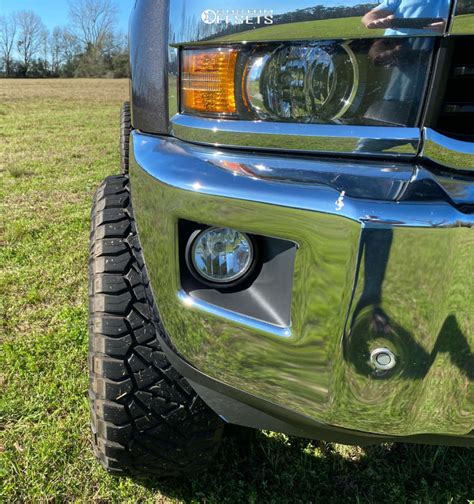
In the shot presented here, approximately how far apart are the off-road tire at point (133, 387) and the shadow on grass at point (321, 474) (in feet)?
0.91

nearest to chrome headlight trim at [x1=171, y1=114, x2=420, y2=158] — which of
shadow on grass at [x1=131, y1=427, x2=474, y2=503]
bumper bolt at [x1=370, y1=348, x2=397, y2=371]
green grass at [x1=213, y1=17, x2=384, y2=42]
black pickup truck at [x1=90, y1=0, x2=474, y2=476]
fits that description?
black pickup truck at [x1=90, y1=0, x2=474, y2=476]

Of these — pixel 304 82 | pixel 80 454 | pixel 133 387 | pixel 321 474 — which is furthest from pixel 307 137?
pixel 80 454

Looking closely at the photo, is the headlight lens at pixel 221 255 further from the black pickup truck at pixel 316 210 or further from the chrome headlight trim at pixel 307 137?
the chrome headlight trim at pixel 307 137

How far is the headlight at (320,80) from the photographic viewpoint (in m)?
1.06

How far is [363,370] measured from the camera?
3.53ft

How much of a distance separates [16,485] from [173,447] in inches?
24.4

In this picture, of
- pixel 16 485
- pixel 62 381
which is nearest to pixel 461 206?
pixel 16 485

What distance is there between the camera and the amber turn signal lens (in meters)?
1.13

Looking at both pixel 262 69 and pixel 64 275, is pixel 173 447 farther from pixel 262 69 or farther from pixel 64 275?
pixel 64 275

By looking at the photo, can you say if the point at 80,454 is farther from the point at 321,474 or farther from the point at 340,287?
A: the point at 340,287

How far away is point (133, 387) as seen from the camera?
1417 millimetres

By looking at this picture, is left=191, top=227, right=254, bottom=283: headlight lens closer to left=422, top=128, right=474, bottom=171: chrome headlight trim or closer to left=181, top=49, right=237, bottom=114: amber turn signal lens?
left=181, top=49, right=237, bottom=114: amber turn signal lens

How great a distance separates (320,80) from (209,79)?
0.84 feet

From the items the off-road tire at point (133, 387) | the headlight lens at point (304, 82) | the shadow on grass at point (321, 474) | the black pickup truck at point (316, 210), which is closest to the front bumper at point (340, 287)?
the black pickup truck at point (316, 210)
